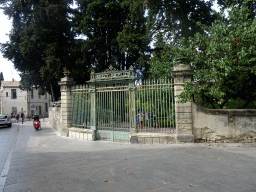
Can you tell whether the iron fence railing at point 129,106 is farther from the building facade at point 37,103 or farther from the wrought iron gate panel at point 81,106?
the building facade at point 37,103

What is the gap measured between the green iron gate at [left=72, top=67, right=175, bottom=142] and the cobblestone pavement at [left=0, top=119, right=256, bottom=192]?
1.23m

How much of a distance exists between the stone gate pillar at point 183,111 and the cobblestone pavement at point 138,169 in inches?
19.5

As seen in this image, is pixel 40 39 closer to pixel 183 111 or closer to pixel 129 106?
pixel 129 106

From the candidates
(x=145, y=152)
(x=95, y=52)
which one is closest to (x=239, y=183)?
(x=145, y=152)

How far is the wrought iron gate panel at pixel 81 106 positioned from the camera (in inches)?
434

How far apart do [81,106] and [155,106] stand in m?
4.58

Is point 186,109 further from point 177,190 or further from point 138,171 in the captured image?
point 177,190

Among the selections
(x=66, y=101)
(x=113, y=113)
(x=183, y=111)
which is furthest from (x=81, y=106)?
(x=183, y=111)

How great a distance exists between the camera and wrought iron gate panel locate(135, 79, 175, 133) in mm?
8625

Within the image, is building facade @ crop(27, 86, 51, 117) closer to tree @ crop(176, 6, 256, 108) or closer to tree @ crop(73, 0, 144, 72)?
tree @ crop(73, 0, 144, 72)

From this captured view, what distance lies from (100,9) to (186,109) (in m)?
14.9

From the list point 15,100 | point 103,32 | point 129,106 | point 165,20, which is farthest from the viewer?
point 15,100

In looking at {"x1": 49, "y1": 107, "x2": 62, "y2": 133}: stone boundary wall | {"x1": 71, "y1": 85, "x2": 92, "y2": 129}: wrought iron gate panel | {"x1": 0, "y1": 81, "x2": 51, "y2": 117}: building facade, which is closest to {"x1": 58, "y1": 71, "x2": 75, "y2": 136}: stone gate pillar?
{"x1": 71, "y1": 85, "x2": 92, "y2": 129}: wrought iron gate panel

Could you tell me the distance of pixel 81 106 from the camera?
11461mm
